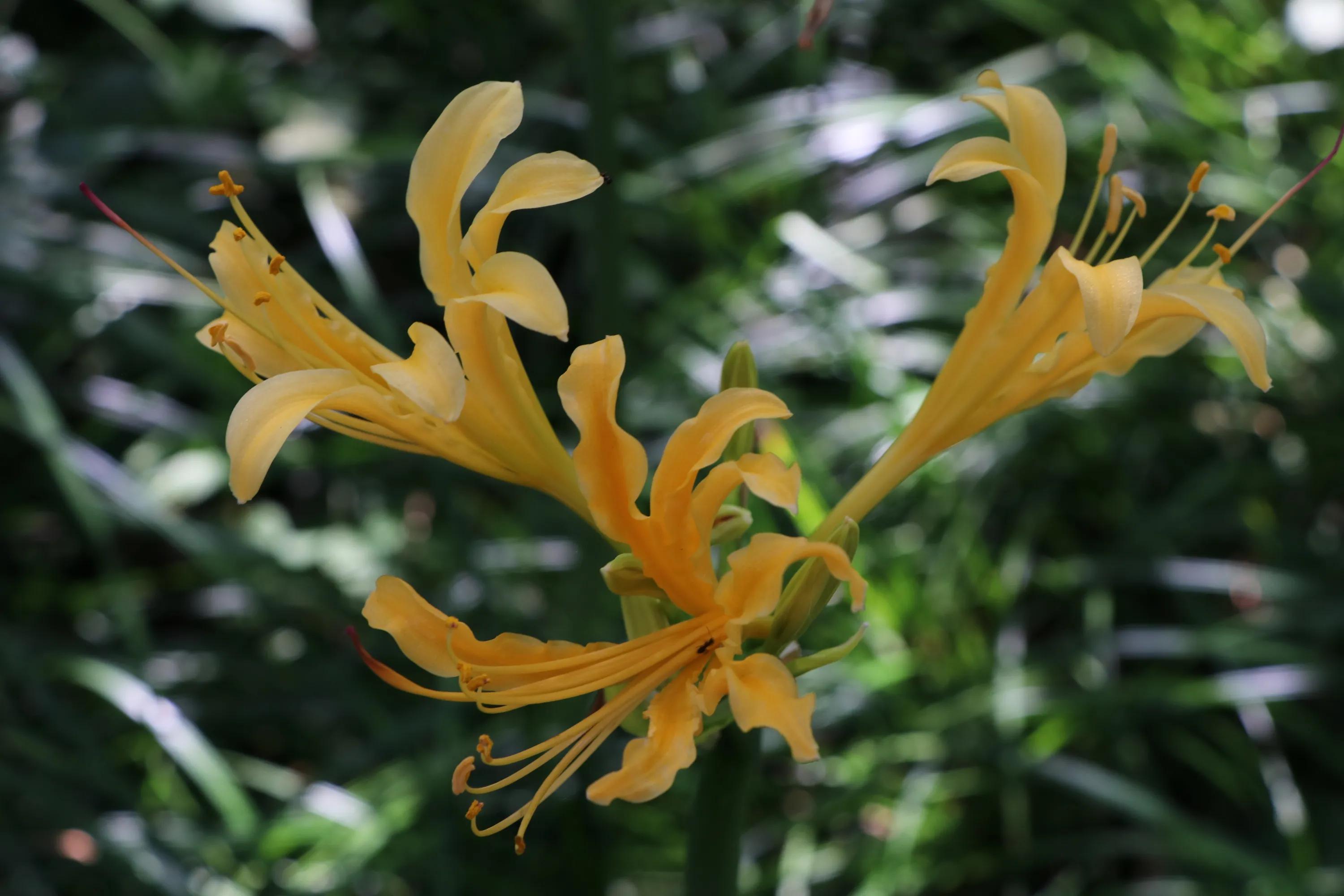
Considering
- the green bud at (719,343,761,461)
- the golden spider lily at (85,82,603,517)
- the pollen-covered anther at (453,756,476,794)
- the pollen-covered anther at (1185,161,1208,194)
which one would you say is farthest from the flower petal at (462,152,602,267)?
the pollen-covered anther at (1185,161,1208,194)

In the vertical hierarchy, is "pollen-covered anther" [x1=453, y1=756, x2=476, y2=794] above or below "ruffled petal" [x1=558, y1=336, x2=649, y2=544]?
below

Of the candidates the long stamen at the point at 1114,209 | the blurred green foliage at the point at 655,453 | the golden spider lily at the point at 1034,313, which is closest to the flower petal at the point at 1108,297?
the golden spider lily at the point at 1034,313

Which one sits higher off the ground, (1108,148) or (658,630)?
(1108,148)

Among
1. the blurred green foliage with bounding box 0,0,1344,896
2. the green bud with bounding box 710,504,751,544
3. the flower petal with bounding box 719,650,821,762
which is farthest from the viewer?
the blurred green foliage with bounding box 0,0,1344,896

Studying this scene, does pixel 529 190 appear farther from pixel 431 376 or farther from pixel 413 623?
pixel 413 623

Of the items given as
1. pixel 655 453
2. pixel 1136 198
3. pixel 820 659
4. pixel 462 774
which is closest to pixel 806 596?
pixel 820 659

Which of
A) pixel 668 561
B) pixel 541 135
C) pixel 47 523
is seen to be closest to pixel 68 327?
pixel 47 523

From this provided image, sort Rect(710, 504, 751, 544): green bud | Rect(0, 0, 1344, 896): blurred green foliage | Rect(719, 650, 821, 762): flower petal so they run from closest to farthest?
Rect(719, 650, 821, 762): flower petal, Rect(710, 504, 751, 544): green bud, Rect(0, 0, 1344, 896): blurred green foliage

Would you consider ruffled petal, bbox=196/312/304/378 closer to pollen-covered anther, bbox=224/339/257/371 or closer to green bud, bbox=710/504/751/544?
pollen-covered anther, bbox=224/339/257/371
